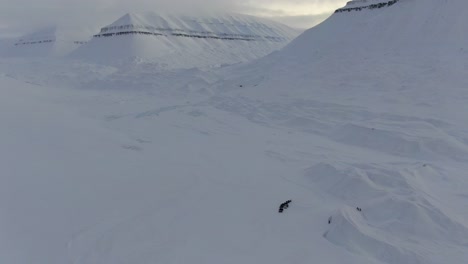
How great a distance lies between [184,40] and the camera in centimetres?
8419

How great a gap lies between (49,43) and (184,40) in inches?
1729

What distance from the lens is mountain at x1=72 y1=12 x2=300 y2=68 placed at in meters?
69.2

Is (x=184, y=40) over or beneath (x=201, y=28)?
beneath

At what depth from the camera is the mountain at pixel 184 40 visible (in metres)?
69.2

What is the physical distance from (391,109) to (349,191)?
8.50 meters

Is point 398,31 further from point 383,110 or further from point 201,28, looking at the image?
point 201,28

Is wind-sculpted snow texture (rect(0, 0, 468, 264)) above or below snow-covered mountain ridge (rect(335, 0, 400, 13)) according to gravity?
below

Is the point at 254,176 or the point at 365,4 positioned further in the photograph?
the point at 365,4

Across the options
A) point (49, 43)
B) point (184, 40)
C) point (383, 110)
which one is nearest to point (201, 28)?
point (184, 40)

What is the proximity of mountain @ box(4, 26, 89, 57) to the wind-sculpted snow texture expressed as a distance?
306ft

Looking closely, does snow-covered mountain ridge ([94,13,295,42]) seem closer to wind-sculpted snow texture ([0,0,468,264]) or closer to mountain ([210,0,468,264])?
mountain ([210,0,468,264])

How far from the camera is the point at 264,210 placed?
6.05 meters

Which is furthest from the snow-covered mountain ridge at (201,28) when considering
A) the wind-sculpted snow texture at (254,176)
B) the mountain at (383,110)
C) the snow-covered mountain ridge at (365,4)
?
the wind-sculpted snow texture at (254,176)

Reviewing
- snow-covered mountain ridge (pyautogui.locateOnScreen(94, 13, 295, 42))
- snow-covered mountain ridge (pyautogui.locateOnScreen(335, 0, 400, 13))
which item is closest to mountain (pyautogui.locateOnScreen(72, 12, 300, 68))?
snow-covered mountain ridge (pyautogui.locateOnScreen(94, 13, 295, 42))
